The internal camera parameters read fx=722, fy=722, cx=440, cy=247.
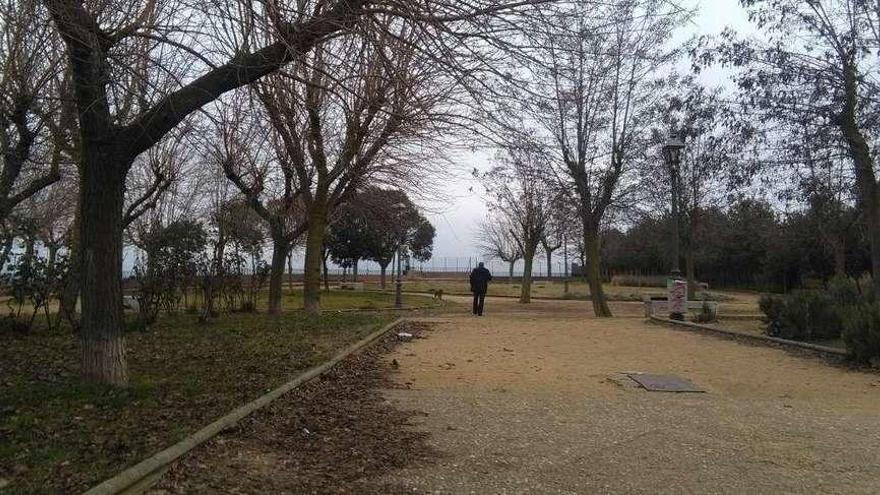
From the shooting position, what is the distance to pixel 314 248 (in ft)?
60.5

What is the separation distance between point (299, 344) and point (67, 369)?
3899 millimetres

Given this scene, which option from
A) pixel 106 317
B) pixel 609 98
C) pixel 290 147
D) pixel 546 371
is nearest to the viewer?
pixel 106 317

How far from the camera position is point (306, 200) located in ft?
60.1

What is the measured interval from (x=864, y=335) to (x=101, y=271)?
10676mm

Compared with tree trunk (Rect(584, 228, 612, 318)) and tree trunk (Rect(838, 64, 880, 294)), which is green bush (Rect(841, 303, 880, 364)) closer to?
tree trunk (Rect(838, 64, 880, 294))

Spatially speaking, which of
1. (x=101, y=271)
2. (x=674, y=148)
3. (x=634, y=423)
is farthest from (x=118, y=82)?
(x=674, y=148)

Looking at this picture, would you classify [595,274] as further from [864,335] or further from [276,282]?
[864,335]

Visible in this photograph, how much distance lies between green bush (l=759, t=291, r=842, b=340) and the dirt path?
179 centimetres

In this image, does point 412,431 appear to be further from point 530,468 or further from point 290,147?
point 290,147

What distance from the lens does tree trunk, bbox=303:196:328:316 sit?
59.5 ft

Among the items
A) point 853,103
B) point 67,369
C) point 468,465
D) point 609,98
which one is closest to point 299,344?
point 67,369

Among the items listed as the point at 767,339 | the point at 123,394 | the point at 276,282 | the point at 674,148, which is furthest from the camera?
the point at 674,148

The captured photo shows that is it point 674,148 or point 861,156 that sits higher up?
point 674,148

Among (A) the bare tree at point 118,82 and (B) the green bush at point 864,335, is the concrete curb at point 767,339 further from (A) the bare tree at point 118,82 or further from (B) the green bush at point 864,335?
(A) the bare tree at point 118,82
